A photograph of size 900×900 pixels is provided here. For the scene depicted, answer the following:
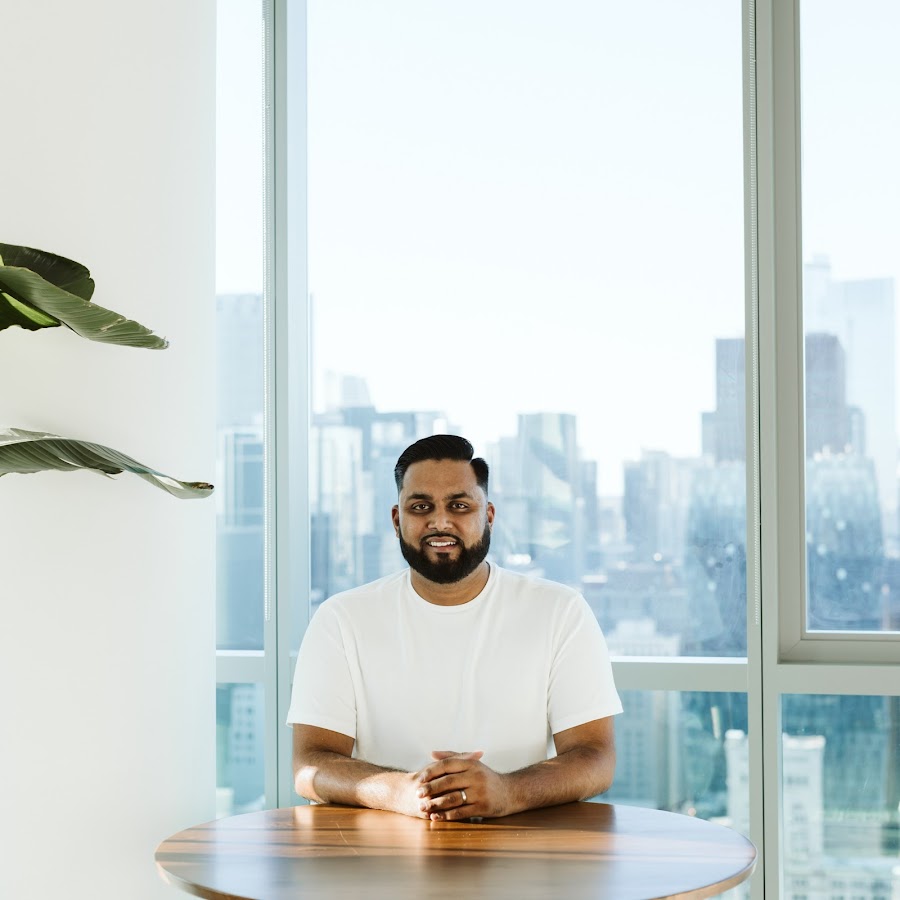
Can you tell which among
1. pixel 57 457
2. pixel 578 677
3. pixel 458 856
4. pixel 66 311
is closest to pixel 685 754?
pixel 578 677

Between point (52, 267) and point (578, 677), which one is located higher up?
point (52, 267)

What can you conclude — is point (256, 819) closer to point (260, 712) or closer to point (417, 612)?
point (417, 612)

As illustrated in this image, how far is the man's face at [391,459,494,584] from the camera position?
2.68 metres

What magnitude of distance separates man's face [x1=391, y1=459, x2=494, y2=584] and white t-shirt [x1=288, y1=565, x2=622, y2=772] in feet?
0.30

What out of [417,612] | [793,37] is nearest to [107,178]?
[417,612]

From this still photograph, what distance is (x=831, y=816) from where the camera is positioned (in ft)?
9.99

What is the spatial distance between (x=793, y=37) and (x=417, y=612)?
1.81 meters

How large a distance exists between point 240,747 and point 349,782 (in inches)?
42.9

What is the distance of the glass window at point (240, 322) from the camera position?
131 inches

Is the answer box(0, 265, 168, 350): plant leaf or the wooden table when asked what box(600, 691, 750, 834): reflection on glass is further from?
box(0, 265, 168, 350): plant leaf

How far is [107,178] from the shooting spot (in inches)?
91.4

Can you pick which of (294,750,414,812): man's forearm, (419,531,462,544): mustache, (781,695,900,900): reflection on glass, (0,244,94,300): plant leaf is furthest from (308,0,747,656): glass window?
(0,244,94,300): plant leaf

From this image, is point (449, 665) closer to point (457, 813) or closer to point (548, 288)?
point (457, 813)

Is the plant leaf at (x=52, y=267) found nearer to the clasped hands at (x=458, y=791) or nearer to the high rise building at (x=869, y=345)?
the clasped hands at (x=458, y=791)
